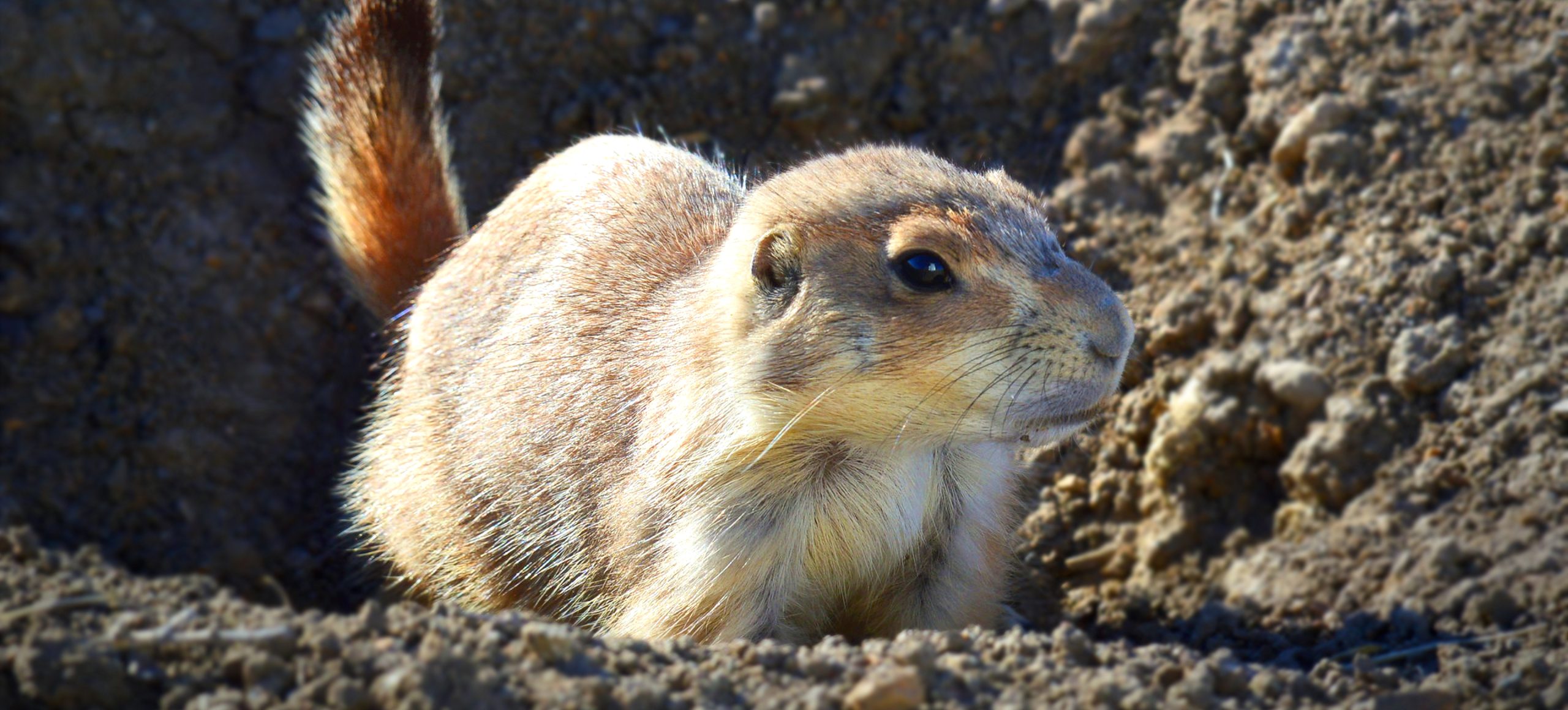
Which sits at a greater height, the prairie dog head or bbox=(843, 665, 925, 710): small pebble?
the prairie dog head

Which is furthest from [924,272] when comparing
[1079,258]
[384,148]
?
[384,148]

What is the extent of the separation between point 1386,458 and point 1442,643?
3.33ft

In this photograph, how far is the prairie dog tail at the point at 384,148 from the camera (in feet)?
18.3

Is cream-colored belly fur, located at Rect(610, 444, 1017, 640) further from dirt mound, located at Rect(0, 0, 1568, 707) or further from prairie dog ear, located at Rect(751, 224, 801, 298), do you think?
prairie dog ear, located at Rect(751, 224, 801, 298)

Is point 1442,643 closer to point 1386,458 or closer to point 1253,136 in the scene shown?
point 1386,458

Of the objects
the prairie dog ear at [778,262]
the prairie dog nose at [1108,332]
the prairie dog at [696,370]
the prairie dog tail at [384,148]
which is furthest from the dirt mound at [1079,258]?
the prairie dog ear at [778,262]

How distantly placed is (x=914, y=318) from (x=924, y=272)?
14 centimetres

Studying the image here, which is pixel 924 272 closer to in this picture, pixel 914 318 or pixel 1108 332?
pixel 914 318

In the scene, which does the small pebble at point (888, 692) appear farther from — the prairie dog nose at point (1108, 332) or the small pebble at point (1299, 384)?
the small pebble at point (1299, 384)

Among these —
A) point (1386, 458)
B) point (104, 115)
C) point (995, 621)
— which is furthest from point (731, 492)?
point (104, 115)

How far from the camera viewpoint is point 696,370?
4.22 metres

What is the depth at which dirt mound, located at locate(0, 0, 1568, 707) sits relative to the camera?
332 cm

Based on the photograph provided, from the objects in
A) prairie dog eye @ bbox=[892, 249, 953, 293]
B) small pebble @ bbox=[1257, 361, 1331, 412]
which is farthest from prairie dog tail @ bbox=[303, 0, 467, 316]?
small pebble @ bbox=[1257, 361, 1331, 412]

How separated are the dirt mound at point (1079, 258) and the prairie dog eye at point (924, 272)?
97 centimetres
